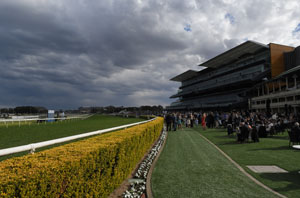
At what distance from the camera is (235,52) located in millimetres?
44406

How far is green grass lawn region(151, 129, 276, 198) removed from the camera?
3.90 m

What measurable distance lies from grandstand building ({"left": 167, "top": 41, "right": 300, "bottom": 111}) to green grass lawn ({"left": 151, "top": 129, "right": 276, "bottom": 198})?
21.6 m

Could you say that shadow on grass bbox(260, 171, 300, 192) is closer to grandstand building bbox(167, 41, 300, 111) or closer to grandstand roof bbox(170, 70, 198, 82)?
grandstand building bbox(167, 41, 300, 111)

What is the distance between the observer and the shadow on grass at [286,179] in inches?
165

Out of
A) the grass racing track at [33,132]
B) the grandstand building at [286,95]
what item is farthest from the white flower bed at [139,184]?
the grandstand building at [286,95]

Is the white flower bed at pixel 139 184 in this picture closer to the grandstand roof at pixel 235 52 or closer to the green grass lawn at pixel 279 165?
the green grass lawn at pixel 279 165

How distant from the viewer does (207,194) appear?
3.86 meters

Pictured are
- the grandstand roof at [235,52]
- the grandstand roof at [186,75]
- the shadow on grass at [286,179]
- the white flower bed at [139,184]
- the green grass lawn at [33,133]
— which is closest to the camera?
the white flower bed at [139,184]

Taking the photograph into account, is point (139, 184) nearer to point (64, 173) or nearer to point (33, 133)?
point (64, 173)

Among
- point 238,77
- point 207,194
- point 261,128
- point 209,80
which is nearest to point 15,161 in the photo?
point 207,194

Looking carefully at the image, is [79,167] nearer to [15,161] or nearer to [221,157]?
[15,161]

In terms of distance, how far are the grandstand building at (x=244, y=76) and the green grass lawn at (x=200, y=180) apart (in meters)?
21.6

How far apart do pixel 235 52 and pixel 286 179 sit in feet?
149

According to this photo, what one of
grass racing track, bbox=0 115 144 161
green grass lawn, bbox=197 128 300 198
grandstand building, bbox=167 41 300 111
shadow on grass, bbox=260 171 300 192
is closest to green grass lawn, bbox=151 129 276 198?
green grass lawn, bbox=197 128 300 198
